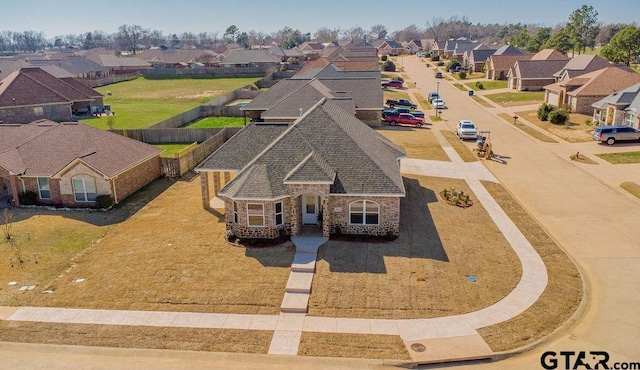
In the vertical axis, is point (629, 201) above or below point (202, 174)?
below

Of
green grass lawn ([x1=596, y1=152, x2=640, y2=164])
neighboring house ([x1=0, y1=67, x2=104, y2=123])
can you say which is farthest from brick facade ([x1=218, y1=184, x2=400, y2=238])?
neighboring house ([x1=0, y1=67, x2=104, y2=123])

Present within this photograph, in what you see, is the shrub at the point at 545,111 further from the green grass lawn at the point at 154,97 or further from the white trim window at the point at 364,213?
the green grass lawn at the point at 154,97

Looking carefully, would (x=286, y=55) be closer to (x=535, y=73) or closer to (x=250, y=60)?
(x=250, y=60)

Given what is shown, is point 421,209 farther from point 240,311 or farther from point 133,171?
point 133,171

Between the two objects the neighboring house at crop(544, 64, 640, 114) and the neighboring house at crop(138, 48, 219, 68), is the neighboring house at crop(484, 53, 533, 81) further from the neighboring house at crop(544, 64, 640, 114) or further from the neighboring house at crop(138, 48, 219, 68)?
the neighboring house at crop(138, 48, 219, 68)

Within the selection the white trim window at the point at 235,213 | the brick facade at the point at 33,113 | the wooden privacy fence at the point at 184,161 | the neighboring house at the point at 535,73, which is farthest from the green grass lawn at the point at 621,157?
the brick facade at the point at 33,113

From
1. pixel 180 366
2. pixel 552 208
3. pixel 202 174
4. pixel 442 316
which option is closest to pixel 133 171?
pixel 202 174
